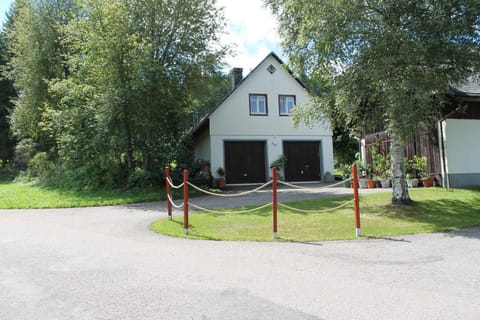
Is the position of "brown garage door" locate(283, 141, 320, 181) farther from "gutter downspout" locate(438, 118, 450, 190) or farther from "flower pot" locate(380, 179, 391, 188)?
"gutter downspout" locate(438, 118, 450, 190)

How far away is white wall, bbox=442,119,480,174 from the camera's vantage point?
14484mm

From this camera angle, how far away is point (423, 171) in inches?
609

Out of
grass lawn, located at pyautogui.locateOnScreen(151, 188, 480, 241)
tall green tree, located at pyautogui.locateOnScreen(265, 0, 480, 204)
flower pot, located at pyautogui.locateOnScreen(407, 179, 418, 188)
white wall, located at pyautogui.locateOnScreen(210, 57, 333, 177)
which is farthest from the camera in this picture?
white wall, located at pyautogui.locateOnScreen(210, 57, 333, 177)

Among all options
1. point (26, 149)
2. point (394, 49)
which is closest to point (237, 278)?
point (394, 49)

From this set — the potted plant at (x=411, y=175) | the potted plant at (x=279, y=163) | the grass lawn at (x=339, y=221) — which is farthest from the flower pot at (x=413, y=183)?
the potted plant at (x=279, y=163)

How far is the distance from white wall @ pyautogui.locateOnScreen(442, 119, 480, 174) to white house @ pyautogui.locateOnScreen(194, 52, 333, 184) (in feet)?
28.4

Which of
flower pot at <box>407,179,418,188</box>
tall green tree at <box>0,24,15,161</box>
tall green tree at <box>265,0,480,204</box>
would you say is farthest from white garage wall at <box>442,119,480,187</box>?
tall green tree at <box>0,24,15,161</box>

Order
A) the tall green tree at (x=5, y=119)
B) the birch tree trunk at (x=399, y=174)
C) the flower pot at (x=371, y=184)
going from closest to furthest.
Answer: the birch tree trunk at (x=399, y=174), the flower pot at (x=371, y=184), the tall green tree at (x=5, y=119)

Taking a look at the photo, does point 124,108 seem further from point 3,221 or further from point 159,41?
point 3,221

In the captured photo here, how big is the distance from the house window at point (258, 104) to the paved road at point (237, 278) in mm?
15748

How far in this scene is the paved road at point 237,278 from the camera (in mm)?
3932

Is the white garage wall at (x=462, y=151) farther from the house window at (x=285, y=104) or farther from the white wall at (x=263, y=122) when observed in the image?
the house window at (x=285, y=104)

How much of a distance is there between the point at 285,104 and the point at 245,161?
4.44 meters

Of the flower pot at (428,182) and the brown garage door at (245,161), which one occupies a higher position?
→ the brown garage door at (245,161)
